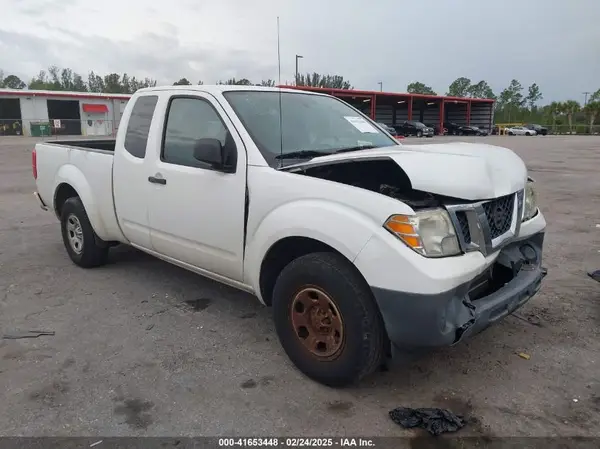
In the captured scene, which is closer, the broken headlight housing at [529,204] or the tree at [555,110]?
the broken headlight housing at [529,204]

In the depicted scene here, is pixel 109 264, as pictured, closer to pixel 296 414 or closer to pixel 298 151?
pixel 298 151

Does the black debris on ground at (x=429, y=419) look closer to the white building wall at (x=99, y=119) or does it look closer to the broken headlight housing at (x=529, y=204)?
the broken headlight housing at (x=529, y=204)

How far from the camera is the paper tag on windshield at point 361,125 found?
14.2 feet

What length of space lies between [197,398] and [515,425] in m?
1.81

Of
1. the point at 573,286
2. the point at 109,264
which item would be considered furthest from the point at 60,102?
the point at 573,286

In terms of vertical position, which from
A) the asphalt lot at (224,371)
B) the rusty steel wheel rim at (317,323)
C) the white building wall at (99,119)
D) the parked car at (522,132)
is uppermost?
the white building wall at (99,119)

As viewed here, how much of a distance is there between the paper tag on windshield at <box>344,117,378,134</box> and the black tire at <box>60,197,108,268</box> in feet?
9.54

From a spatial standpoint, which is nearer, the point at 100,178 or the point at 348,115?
the point at 348,115

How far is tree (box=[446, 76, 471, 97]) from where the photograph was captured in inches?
4365

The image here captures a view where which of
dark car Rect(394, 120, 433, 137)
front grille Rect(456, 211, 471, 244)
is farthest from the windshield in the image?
dark car Rect(394, 120, 433, 137)

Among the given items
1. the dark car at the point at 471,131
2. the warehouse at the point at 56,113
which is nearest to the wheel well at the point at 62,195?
the warehouse at the point at 56,113

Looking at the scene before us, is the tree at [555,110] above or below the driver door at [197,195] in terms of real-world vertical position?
above

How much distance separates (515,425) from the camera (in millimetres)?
2740

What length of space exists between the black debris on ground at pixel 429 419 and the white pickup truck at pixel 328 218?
0.31 metres
